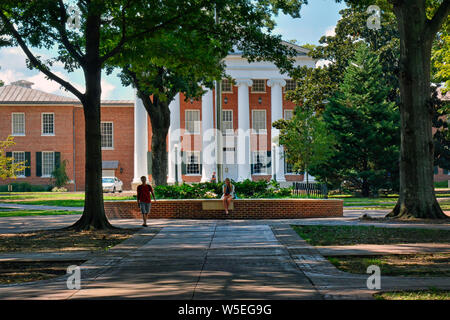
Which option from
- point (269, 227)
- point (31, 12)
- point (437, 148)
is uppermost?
point (31, 12)

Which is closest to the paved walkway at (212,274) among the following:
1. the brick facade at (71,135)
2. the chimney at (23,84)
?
the brick facade at (71,135)

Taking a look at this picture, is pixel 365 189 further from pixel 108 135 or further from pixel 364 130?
pixel 108 135

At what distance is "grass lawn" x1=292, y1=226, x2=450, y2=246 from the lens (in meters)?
13.5

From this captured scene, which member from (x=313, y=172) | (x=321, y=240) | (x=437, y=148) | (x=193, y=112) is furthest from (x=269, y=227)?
(x=193, y=112)

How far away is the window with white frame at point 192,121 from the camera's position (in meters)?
57.0

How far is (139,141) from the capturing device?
54.8 meters

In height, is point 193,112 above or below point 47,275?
above

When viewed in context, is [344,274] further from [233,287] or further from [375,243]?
[375,243]

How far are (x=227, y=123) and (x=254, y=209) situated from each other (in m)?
35.4

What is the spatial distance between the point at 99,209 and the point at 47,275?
8.17 meters

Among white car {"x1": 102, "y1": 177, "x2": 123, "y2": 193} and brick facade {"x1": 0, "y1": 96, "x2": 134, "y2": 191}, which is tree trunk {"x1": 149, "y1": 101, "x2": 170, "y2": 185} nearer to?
white car {"x1": 102, "y1": 177, "x2": 123, "y2": 193}

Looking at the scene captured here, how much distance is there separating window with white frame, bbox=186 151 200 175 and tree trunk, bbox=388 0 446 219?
37923mm

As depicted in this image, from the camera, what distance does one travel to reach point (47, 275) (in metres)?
9.63

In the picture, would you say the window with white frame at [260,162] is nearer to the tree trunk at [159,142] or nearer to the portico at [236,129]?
the portico at [236,129]
